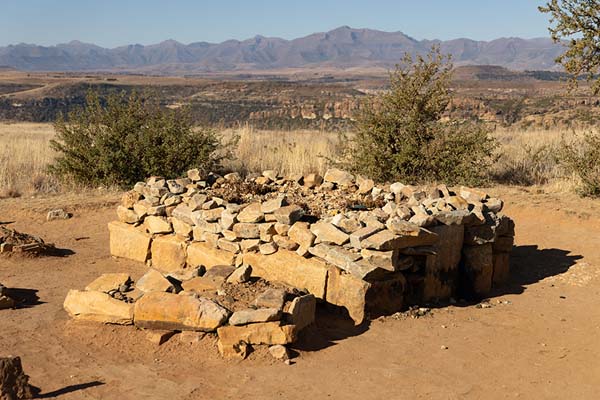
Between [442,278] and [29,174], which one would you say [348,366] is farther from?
[29,174]

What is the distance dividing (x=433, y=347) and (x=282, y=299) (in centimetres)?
147

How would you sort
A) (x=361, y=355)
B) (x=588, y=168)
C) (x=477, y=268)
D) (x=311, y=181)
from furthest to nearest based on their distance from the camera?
(x=588, y=168), (x=311, y=181), (x=477, y=268), (x=361, y=355)

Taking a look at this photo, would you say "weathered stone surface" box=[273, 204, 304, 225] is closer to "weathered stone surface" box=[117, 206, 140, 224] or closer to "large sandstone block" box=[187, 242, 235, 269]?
"large sandstone block" box=[187, 242, 235, 269]

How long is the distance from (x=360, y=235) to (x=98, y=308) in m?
2.70

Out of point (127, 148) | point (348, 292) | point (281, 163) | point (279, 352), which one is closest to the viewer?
point (279, 352)

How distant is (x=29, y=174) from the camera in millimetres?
14188

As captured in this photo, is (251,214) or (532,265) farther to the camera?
(532,265)

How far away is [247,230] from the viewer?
7551mm

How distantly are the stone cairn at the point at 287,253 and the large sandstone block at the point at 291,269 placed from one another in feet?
0.04

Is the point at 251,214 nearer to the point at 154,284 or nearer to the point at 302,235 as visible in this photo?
the point at 302,235

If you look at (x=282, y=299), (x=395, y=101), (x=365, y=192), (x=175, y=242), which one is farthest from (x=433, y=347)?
(x=395, y=101)

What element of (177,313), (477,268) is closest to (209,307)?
(177,313)

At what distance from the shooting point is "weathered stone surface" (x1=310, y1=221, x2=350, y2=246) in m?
6.83

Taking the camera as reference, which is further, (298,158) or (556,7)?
(298,158)
